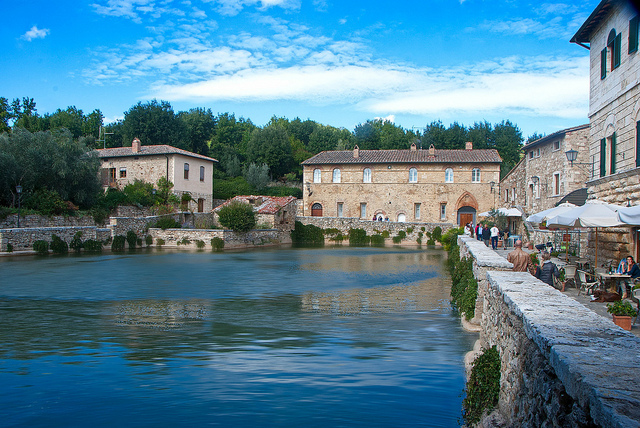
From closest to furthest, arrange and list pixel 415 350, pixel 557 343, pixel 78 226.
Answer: pixel 557 343 < pixel 415 350 < pixel 78 226

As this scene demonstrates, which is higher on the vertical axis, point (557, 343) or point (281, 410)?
point (557, 343)

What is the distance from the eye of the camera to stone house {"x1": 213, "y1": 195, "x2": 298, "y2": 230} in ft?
A: 116

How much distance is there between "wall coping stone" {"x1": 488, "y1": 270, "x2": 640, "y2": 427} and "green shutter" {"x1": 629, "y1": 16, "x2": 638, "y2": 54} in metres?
9.82

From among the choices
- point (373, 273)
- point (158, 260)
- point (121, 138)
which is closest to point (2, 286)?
point (158, 260)

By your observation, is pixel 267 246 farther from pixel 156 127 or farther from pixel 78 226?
pixel 156 127

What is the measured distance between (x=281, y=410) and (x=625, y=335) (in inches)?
142

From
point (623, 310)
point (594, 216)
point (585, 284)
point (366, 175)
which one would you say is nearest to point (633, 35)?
point (594, 216)

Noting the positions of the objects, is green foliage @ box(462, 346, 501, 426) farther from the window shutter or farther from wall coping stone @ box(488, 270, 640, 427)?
the window shutter

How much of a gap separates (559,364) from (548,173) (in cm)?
2576

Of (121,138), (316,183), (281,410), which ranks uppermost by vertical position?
(121,138)

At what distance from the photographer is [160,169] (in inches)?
1503

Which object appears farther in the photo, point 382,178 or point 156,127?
point 156,127

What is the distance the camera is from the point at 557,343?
3164mm

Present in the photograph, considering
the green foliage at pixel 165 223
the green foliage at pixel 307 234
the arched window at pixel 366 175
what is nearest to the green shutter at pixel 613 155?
the green foliage at pixel 165 223
